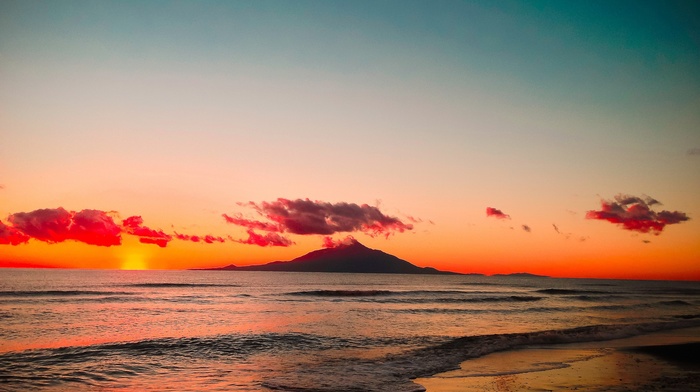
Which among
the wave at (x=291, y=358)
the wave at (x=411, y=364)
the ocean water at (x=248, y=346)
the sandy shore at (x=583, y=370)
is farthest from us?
the ocean water at (x=248, y=346)

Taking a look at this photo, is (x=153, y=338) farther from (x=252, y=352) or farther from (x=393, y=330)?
(x=393, y=330)

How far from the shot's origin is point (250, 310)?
44500 mm

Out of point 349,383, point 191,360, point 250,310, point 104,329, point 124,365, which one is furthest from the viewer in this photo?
point 250,310

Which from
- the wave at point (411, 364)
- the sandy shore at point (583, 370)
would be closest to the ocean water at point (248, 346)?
the wave at point (411, 364)

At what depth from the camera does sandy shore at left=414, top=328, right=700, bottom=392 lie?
50.9 feet

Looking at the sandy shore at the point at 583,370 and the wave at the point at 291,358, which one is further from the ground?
the sandy shore at the point at 583,370

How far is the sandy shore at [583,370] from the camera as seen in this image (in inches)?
611

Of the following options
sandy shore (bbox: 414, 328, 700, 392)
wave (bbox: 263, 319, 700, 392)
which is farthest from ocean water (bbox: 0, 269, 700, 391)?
sandy shore (bbox: 414, 328, 700, 392)

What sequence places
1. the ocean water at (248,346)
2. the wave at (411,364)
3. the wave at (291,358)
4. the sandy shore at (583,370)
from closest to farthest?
the sandy shore at (583,370)
the wave at (411,364)
the wave at (291,358)
the ocean water at (248,346)

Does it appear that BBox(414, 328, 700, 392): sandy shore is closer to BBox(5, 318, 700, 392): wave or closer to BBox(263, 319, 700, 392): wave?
BBox(263, 319, 700, 392): wave

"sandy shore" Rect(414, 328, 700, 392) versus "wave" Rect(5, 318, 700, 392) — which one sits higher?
"sandy shore" Rect(414, 328, 700, 392)

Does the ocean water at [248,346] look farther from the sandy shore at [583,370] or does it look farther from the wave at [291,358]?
the sandy shore at [583,370]

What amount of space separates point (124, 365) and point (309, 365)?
7.59 metres

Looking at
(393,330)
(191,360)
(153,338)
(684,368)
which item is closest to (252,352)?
(191,360)
